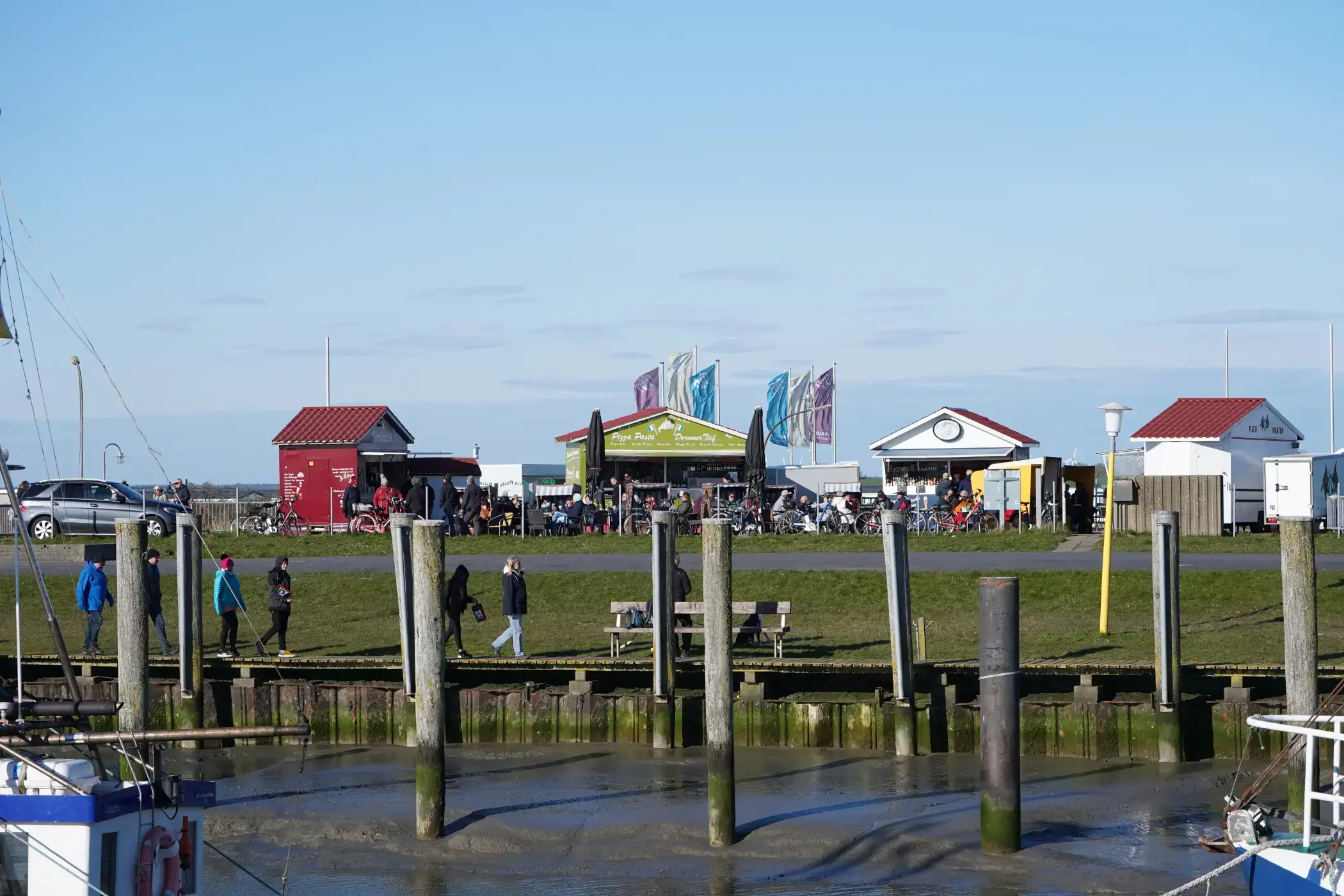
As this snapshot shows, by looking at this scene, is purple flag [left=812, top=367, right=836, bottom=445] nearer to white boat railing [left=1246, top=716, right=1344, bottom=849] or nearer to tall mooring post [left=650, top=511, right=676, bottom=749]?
tall mooring post [left=650, top=511, right=676, bottom=749]

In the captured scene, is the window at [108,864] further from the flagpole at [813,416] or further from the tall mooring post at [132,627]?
the flagpole at [813,416]

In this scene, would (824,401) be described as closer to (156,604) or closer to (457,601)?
(156,604)

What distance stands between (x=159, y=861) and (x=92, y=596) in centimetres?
1265

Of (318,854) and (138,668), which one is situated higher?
(138,668)

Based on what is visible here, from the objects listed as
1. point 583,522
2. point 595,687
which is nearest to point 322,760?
point 595,687

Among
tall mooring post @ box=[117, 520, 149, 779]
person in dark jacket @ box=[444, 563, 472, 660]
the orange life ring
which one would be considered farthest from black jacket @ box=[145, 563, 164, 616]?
the orange life ring

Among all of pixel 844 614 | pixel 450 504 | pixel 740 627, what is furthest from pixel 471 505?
pixel 740 627

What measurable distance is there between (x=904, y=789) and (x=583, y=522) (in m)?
21.4

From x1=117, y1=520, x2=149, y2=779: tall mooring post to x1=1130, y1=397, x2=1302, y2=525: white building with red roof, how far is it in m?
24.9

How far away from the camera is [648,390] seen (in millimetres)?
62781

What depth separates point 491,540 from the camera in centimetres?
3444

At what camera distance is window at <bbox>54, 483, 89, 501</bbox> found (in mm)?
35781

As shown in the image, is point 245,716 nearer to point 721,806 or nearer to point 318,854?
point 318,854

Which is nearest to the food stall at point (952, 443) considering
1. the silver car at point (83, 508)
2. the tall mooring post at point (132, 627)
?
the silver car at point (83, 508)
